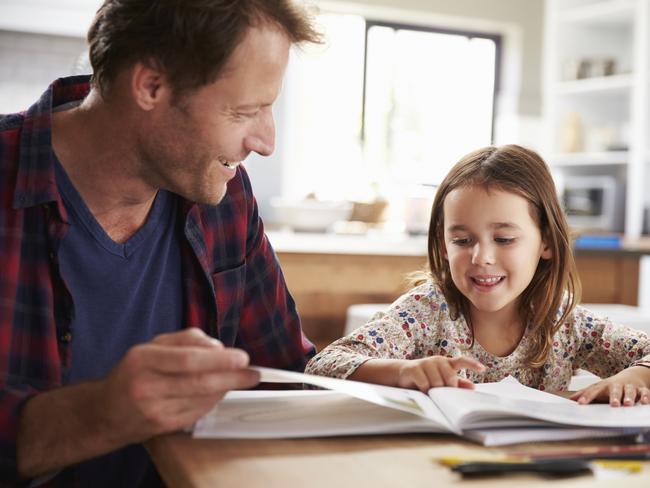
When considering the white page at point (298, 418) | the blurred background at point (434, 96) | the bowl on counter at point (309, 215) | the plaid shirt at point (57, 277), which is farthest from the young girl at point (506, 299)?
the blurred background at point (434, 96)

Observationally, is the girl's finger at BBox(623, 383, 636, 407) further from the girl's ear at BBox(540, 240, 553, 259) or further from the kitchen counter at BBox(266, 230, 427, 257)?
the kitchen counter at BBox(266, 230, 427, 257)

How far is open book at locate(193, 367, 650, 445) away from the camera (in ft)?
2.76

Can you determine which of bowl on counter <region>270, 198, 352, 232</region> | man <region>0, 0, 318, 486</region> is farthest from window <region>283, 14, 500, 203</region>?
man <region>0, 0, 318, 486</region>

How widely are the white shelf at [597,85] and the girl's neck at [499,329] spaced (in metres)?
4.31

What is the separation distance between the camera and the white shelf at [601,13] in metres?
5.47

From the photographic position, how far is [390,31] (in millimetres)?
6047

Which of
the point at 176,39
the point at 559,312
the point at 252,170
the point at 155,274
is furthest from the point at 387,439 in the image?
the point at 252,170

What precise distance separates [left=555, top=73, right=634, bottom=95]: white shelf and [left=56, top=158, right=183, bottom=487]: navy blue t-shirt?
4.79 meters

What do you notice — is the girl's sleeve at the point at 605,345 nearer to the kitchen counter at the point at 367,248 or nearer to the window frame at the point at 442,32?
the kitchen counter at the point at 367,248

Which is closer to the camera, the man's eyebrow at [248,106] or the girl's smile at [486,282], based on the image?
the man's eyebrow at [248,106]

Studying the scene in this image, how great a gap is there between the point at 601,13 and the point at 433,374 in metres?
5.22

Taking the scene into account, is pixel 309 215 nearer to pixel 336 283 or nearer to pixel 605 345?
pixel 336 283

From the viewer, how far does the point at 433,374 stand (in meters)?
1.01

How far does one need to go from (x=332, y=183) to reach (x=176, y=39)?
4.76m
